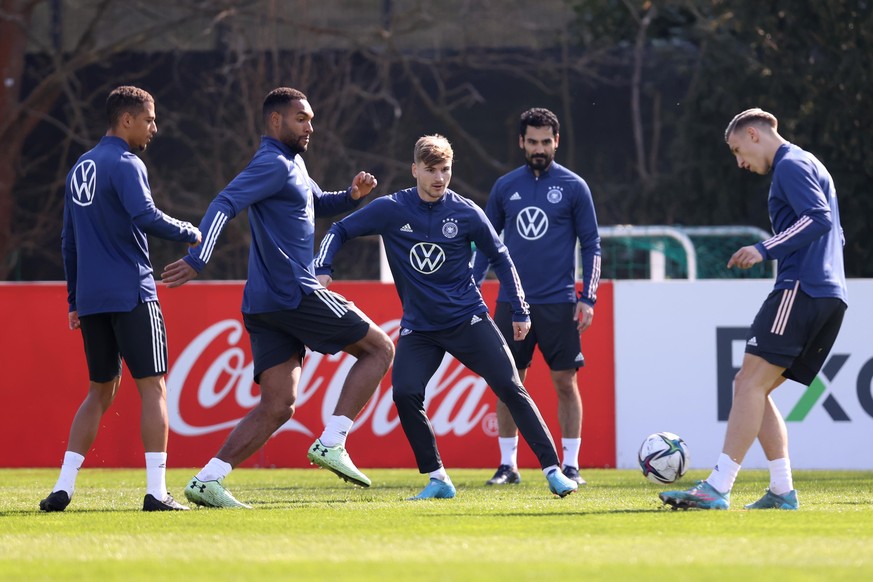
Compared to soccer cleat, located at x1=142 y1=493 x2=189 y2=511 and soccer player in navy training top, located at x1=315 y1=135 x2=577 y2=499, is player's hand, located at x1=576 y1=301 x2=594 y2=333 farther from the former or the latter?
soccer cleat, located at x1=142 y1=493 x2=189 y2=511

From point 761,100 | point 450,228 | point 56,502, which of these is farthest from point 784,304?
point 761,100

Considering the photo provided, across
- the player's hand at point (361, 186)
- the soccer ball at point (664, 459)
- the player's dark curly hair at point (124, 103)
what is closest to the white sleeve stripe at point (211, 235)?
the player's dark curly hair at point (124, 103)

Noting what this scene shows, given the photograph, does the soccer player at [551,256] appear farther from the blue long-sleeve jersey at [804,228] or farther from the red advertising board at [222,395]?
the blue long-sleeve jersey at [804,228]

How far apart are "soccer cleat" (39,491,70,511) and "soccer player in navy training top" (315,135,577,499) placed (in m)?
1.76

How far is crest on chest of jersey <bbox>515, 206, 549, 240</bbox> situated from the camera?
9.98m

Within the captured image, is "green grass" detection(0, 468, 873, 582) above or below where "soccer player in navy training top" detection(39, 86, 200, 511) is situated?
below

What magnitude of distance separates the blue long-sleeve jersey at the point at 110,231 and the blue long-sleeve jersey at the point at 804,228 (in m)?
2.82

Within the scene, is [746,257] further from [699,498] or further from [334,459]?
[334,459]

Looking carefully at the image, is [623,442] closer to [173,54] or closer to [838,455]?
[838,455]

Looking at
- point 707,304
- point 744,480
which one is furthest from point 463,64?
point 744,480

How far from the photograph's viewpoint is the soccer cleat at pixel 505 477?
1007 cm

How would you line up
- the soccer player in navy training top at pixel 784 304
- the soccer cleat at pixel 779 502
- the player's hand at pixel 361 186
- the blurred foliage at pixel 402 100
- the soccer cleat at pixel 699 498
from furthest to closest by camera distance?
1. the blurred foliage at pixel 402 100
2. the player's hand at pixel 361 186
3. the soccer cleat at pixel 779 502
4. the soccer cleat at pixel 699 498
5. the soccer player in navy training top at pixel 784 304

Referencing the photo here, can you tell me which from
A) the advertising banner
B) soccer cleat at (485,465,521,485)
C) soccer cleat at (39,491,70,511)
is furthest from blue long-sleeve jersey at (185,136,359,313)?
the advertising banner

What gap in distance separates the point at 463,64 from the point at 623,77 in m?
2.34
